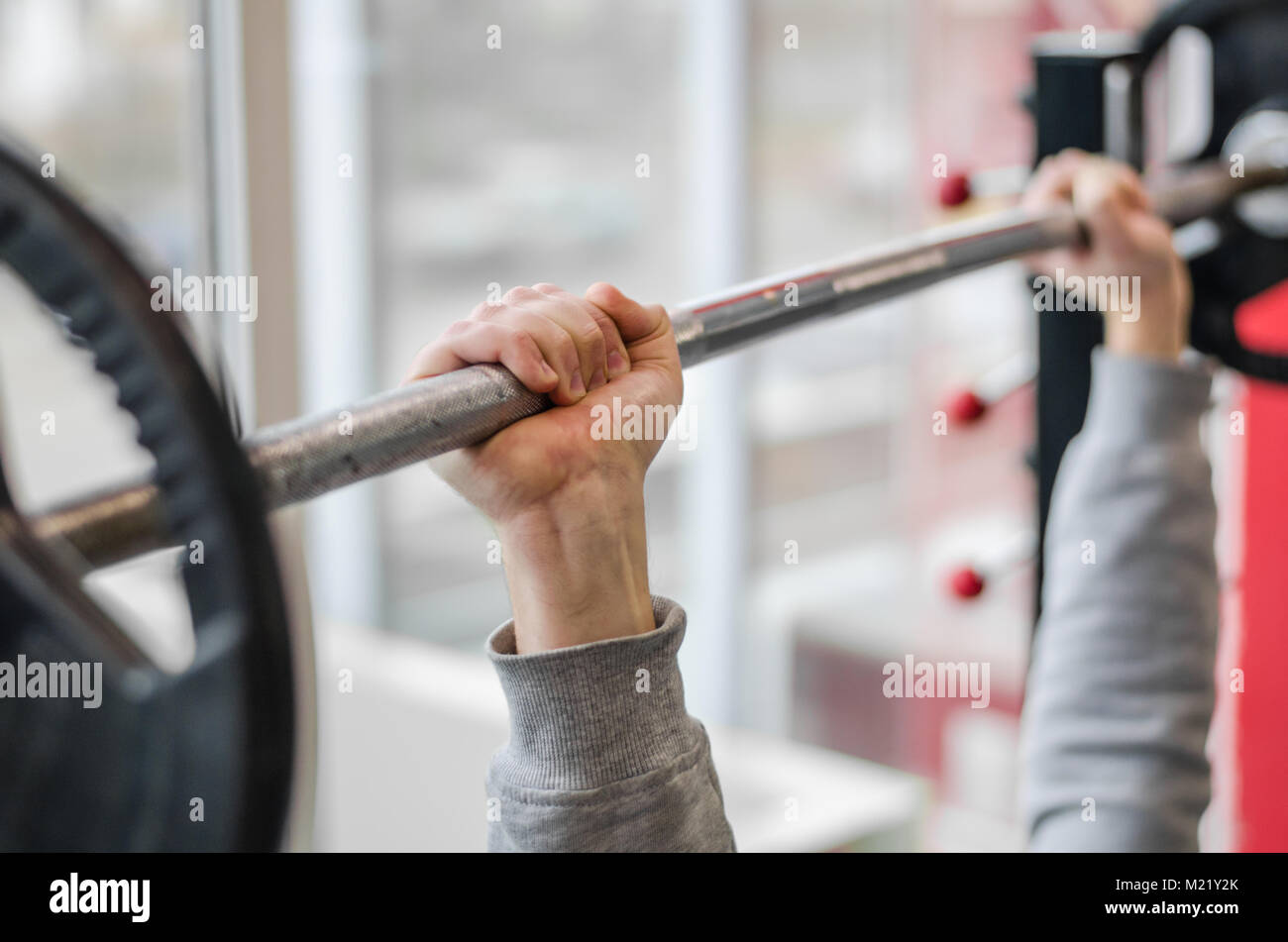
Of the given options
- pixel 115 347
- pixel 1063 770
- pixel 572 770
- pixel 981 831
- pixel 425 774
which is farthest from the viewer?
pixel 981 831

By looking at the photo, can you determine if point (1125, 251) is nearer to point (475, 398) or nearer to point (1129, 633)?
point (1129, 633)

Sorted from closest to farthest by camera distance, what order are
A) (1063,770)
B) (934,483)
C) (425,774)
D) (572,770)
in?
(572,770)
(1063,770)
(425,774)
(934,483)

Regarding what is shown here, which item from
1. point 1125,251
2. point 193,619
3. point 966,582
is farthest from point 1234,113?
point 193,619

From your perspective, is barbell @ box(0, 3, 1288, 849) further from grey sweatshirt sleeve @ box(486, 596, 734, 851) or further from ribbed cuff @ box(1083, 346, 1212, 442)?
ribbed cuff @ box(1083, 346, 1212, 442)

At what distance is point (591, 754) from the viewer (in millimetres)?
441

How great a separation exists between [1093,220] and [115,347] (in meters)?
0.65

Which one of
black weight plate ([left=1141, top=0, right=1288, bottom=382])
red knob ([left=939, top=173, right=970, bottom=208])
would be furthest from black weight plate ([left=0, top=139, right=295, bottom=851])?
black weight plate ([left=1141, top=0, right=1288, bottom=382])

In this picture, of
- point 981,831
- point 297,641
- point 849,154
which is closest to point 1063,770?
point 297,641

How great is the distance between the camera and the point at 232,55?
1.39 meters

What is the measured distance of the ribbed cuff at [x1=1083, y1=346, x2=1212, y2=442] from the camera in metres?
0.73

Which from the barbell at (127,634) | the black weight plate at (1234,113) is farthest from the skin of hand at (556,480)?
the black weight plate at (1234,113)
